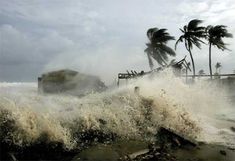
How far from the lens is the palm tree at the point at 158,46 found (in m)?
37.6

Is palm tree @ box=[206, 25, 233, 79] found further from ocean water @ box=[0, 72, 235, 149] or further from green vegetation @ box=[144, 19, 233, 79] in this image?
ocean water @ box=[0, 72, 235, 149]

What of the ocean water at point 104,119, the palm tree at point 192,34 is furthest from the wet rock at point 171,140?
the palm tree at point 192,34

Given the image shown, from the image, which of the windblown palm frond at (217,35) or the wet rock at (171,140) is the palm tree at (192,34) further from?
the wet rock at (171,140)

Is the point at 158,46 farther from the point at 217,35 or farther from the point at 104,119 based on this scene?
the point at 104,119

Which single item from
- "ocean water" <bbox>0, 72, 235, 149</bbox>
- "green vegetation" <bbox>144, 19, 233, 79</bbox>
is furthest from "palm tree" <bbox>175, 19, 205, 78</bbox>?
"ocean water" <bbox>0, 72, 235, 149</bbox>

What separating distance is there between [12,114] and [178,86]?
9.13 metres

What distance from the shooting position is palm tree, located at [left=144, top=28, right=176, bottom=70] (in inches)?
1481

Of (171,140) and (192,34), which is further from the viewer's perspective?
(192,34)

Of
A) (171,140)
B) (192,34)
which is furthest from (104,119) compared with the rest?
(192,34)

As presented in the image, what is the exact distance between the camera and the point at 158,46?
37.8 m

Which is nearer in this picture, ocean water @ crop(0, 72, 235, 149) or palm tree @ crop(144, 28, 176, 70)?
ocean water @ crop(0, 72, 235, 149)

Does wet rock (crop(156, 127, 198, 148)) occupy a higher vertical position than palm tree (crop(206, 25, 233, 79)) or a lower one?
lower

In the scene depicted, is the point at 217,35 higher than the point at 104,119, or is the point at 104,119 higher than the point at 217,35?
the point at 217,35

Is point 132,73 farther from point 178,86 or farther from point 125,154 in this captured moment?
point 125,154
